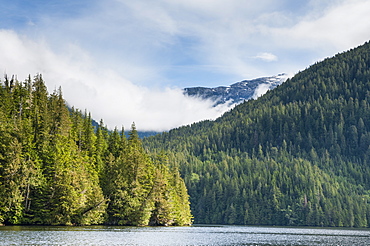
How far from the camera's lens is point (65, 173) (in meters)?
122

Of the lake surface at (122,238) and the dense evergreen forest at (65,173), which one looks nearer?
the lake surface at (122,238)

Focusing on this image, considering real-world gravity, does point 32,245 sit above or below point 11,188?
below

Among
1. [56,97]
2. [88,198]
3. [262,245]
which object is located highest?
[56,97]

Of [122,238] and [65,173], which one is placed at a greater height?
[65,173]

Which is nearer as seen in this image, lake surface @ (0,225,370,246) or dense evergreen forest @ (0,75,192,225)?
lake surface @ (0,225,370,246)

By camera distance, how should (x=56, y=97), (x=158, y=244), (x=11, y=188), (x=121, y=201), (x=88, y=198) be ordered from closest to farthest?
(x=158, y=244) → (x=11, y=188) → (x=88, y=198) → (x=121, y=201) → (x=56, y=97)

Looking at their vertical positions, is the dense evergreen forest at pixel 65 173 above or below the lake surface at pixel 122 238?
above

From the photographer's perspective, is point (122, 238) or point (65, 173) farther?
point (65, 173)

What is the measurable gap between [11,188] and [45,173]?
15.4m

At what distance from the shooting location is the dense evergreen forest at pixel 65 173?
113812 millimetres

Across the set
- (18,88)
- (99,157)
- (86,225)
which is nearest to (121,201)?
(86,225)

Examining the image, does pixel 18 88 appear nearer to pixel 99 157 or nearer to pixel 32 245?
pixel 99 157

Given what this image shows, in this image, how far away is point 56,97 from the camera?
153500mm

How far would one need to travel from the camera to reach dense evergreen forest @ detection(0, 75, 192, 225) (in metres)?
114
